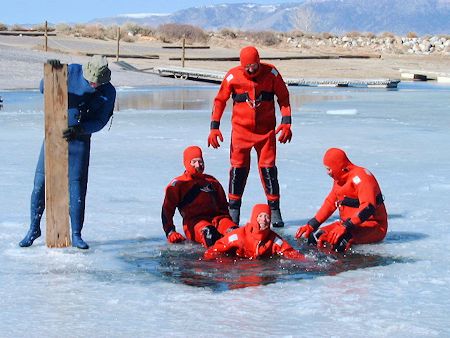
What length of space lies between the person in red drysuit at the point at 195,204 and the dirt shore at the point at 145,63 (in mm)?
23021

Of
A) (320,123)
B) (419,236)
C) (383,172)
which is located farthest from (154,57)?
(419,236)

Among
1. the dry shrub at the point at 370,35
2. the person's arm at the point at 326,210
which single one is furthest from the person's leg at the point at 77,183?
the dry shrub at the point at 370,35

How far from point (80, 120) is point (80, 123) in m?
0.03

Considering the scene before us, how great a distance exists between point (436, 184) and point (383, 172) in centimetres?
107

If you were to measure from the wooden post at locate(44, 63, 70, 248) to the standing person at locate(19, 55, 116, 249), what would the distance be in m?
0.07

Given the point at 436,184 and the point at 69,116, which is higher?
the point at 69,116

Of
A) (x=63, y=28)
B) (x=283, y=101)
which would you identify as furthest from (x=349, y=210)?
(x=63, y=28)

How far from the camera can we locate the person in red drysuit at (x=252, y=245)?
21.2 feet

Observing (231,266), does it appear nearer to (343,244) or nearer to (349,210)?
(343,244)

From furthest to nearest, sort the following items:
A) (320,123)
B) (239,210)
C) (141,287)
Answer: (320,123)
(239,210)
(141,287)

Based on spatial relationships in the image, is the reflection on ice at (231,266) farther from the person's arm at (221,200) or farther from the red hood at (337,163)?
the red hood at (337,163)

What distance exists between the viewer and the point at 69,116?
6746 mm

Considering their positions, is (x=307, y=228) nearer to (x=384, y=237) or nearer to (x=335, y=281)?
(x=384, y=237)

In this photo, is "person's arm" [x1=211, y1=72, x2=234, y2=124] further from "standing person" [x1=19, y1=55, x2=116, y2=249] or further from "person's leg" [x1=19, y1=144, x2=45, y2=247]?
"person's leg" [x1=19, y1=144, x2=45, y2=247]
